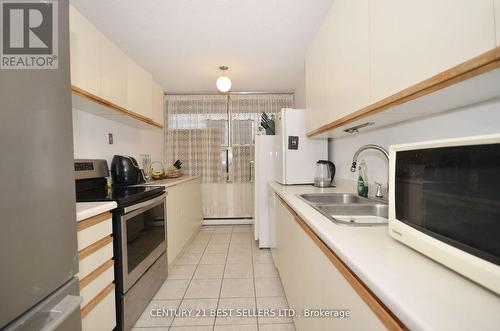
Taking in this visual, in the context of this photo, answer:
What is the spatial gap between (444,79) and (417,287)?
0.59m

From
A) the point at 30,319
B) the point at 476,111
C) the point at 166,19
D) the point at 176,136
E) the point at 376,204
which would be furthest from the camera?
the point at 176,136

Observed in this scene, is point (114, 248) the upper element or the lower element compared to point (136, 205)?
lower

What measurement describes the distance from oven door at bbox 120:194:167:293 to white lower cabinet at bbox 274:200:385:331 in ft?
3.53

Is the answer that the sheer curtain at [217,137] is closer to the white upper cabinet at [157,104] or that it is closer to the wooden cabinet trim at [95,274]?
the white upper cabinet at [157,104]

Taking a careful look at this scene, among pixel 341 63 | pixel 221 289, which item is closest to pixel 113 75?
pixel 341 63

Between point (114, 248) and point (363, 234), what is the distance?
140 cm

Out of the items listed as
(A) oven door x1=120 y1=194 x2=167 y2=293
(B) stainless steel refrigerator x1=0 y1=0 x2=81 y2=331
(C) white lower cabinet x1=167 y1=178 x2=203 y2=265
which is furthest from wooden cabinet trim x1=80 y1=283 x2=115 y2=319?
(C) white lower cabinet x1=167 y1=178 x2=203 y2=265

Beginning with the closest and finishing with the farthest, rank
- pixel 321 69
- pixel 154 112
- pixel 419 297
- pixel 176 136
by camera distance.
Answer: pixel 419 297, pixel 321 69, pixel 154 112, pixel 176 136

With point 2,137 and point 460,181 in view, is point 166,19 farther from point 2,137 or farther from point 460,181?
point 460,181

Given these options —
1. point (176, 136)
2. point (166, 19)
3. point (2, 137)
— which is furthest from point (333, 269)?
point (176, 136)

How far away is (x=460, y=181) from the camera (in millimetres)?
536

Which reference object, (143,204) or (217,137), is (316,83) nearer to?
(143,204)

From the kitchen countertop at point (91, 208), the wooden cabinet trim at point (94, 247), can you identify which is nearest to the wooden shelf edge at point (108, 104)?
the kitchen countertop at point (91, 208)

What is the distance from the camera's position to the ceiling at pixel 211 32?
5.46ft
